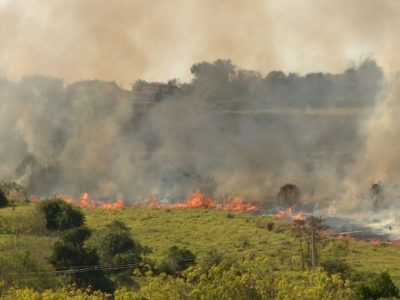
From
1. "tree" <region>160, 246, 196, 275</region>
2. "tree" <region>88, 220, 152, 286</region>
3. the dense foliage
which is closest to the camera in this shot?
the dense foliage

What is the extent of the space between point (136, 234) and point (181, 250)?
874 inches

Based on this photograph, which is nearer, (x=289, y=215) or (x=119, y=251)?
(x=119, y=251)

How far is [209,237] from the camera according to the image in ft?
352

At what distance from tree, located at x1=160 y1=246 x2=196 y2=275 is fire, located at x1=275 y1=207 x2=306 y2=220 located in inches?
1664

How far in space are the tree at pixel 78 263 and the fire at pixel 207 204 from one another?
61.4 m

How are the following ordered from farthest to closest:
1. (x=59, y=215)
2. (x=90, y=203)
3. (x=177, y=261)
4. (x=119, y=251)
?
(x=90, y=203) < (x=59, y=215) < (x=119, y=251) < (x=177, y=261)

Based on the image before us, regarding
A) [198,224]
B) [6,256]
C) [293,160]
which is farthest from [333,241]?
[293,160]

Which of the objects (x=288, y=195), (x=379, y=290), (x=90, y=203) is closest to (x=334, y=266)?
(x=379, y=290)

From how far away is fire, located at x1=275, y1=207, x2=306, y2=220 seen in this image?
418 ft

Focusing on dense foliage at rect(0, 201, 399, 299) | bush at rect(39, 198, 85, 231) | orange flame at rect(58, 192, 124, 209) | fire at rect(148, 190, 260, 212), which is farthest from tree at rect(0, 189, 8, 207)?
fire at rect(148, 190, 260, 212)

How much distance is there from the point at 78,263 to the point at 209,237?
1287 inches

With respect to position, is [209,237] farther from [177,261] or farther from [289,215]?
[289,215]

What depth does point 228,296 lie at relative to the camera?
127 ft

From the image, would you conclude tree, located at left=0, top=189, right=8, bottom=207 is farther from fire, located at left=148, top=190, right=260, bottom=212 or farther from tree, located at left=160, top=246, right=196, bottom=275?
tree, located at left=160, top=246, right=196, bottom=275
